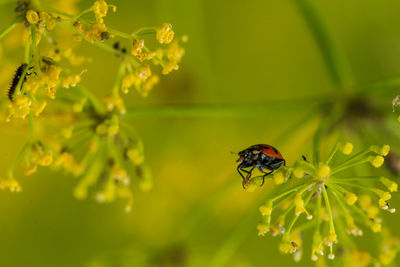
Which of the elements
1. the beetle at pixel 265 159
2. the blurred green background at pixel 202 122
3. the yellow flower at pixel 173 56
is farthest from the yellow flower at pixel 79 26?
the blurred green background at pixel 202 122

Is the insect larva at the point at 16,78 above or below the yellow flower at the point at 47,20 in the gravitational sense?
below

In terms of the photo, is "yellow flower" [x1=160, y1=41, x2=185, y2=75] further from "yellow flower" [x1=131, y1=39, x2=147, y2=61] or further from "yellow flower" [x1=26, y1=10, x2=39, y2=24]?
"yellow flower" [x1=26, y1=10, x2=39, y2=24]

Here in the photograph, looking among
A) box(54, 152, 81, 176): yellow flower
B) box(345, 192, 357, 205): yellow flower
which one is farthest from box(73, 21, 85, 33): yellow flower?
box(345, 192, 357, 205): yellow flower

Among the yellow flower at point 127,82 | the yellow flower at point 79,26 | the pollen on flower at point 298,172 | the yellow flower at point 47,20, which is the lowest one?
the pollen on flower at point 298,172

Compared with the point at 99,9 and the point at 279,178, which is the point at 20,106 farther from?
the point at 279,178

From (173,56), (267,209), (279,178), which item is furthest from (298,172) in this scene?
(173,56)

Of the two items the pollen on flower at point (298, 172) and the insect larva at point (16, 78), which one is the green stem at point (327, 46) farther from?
the insect larva at point (16, 78)

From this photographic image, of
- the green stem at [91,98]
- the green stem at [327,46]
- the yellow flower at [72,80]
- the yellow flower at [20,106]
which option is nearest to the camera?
the yellow flower at [20,106]
